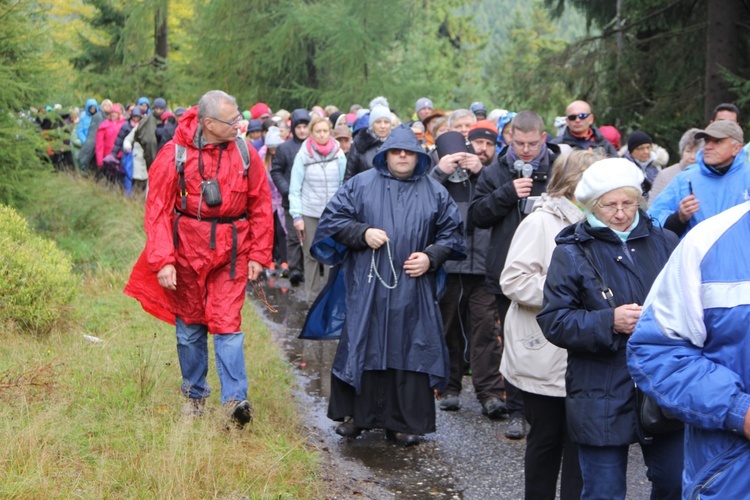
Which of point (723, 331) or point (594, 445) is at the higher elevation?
point (723, 331)

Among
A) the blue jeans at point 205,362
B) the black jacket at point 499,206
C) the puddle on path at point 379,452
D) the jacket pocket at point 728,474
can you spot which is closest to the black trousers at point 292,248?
the puddle on path at point 379,452

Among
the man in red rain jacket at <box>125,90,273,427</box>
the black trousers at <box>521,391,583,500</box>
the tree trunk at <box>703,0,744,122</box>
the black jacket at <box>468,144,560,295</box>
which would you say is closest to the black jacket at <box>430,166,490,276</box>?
the black jacket at <box>468,144,560,295</box>

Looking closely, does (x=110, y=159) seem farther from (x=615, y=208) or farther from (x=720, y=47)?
(x=615, y=208)

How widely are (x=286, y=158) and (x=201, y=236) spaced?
622 cm

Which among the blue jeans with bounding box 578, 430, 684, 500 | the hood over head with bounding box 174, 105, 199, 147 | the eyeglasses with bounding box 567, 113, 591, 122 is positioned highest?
the eyeglasses with bounding box 567, 113, 591, 122

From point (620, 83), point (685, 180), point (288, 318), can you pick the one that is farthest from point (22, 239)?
point (620, 83)

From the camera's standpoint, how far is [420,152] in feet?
22.2

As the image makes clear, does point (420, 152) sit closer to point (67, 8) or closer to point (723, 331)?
point (723, 331)

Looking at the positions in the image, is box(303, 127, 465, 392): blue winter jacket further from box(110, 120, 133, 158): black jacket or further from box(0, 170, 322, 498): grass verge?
box(110, 120, 133, 158): black jacket

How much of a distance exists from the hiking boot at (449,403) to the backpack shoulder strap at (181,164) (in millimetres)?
2737

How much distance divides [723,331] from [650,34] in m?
15.4

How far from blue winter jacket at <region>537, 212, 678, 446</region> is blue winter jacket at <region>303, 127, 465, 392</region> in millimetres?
2247

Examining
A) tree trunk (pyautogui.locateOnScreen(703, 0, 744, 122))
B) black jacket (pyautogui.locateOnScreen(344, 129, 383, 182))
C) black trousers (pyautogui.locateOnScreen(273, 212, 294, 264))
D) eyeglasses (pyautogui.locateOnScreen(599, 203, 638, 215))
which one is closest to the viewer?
eyeglasses (pyautogui.locateOnScreen(599, 203, 638, 215))

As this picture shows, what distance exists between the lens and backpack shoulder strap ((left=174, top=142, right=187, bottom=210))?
618 centimetres
